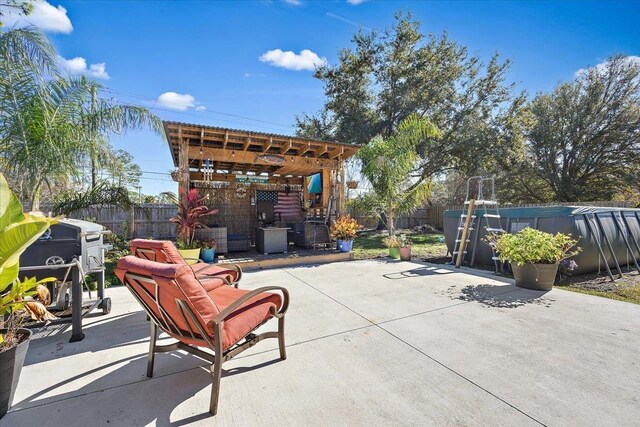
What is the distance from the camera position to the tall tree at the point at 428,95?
13.1 meters

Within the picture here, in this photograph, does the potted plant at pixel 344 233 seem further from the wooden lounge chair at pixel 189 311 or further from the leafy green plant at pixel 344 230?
the wooden lounge chair at pixel 189 311

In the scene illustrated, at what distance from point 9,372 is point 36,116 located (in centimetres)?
493

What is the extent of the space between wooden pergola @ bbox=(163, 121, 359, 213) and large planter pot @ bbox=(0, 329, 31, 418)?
476cm

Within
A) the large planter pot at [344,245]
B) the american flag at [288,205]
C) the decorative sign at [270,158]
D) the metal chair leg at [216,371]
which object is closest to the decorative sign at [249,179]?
the decorative sign at [270,158]

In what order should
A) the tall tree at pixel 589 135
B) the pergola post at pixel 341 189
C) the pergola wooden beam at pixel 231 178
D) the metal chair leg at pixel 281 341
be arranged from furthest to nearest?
the tall tree at pixel 589 135 < the pergola wooden beam at pixel 231 178 < the pergola post at pixel 341 189 < the metal chair leg at pixel 281 341

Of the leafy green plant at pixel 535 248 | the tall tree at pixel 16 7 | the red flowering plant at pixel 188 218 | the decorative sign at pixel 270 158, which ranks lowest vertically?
the leafy green plant at pixel 535 248

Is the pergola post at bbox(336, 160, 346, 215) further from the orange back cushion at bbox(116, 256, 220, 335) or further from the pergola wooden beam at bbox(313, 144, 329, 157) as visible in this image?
the orange back cushion at bbox(116, 256, 220, 335)

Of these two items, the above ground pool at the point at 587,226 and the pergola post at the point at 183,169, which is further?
the pergola post at the point at 183,169

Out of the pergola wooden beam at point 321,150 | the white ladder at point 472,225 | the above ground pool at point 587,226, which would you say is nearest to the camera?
the above ground pool at point 587,226

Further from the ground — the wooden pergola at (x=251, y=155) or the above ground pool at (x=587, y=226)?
the wooden pergola at (x=251, y=155)

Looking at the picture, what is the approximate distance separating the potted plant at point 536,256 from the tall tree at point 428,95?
32.7 feet

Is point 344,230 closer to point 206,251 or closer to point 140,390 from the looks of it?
point 206,251

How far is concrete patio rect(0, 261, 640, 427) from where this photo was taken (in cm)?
169

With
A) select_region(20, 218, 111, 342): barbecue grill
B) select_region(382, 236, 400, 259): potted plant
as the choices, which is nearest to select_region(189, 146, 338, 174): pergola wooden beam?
select_region(382, 236, 400, 259): potted plant
